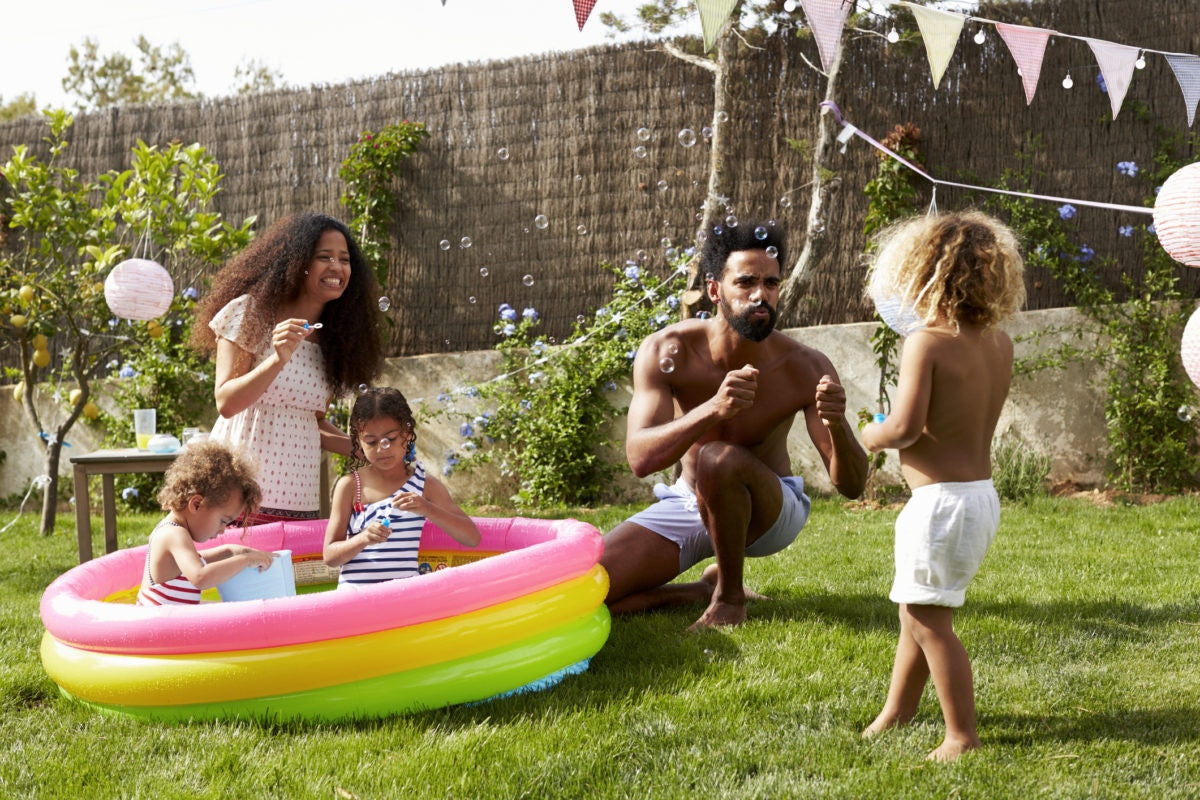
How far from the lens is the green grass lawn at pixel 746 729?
2330mm

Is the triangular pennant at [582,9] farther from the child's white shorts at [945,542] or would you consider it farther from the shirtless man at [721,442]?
the child's white shorts at [945,542]

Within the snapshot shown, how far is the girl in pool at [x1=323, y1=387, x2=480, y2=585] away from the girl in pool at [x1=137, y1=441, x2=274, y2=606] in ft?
1.11

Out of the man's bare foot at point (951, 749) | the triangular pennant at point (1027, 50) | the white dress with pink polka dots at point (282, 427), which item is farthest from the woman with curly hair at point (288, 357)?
the triangular pennant at point (1027, 50)

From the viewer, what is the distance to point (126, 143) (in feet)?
26.9

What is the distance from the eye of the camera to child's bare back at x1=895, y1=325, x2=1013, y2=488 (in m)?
2.42

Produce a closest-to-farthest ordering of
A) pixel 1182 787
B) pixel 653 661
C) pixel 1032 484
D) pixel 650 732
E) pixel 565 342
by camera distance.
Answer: pixel 1182 787, pixel 650 732, pixel 653 661, pixel 1032 484, pixel 565 342

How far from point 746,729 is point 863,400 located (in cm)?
414

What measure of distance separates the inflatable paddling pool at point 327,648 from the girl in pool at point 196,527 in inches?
7.4

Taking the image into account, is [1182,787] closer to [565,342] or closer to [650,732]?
[650,732]

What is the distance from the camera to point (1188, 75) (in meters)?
5.07

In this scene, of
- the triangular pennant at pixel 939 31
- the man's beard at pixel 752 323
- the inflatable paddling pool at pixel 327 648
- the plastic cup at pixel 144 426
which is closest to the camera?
the inflatable paddling pool at pixel 327 648

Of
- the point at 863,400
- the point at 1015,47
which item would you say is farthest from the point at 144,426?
the point at 1015,47

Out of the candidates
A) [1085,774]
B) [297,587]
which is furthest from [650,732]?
[297,587]

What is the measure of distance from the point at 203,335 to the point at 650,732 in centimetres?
227
